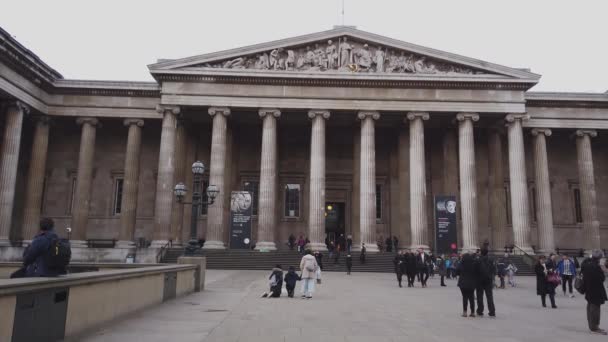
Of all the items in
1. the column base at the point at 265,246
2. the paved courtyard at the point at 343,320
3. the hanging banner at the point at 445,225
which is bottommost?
the paved courtyard at the point at 343,320

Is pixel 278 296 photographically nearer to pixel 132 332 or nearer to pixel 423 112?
pixel 132 332

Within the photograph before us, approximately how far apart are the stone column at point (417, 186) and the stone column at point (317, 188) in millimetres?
5683

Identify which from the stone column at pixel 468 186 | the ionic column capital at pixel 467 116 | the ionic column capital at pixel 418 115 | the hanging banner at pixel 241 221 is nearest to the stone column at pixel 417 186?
the ionic column capital at pixel 418 115

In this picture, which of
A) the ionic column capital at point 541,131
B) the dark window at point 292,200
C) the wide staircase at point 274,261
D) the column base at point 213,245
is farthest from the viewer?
the dark window at point 292,200

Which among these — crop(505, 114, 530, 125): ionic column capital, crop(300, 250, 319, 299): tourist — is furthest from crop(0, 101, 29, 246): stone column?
crop(505, 114, 530, 125): ionic column capital

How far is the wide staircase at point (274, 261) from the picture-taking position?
28.6 m

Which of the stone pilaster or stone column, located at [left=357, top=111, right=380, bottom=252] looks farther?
the stone pilaster

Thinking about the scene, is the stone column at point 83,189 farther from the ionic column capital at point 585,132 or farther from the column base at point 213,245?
the ionic column capital at point 585,132

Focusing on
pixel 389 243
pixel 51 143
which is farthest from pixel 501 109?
pixel 51 143

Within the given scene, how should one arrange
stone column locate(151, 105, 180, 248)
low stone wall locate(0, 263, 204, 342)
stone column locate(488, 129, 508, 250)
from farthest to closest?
stone column locate(488, 129, 508, 250) < stone column locate(151, 105, 180, 248) < low stone wall locate(0, 263, 204, 342)

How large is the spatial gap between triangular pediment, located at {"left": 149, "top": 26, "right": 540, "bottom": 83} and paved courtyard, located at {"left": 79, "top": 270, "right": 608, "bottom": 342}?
63.0 feet

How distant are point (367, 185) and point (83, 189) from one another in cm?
1882

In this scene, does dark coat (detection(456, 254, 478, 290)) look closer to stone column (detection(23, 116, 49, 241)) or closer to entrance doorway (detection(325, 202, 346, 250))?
entrance doorway (detection(325, 202, 346, 250))

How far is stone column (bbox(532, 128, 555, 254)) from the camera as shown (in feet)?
109
